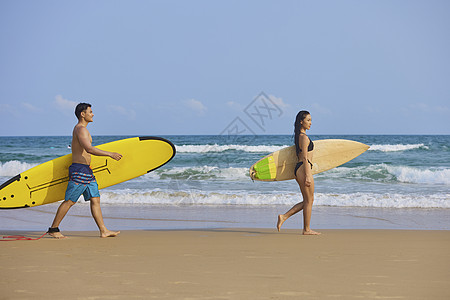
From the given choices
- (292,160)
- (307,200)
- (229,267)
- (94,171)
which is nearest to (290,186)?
(292,160)

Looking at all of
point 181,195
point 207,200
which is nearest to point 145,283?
point 207,200

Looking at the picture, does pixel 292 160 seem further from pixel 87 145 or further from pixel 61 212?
pixel 61 212

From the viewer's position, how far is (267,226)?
6.55m

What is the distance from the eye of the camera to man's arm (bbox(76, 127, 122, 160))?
16.9 feet

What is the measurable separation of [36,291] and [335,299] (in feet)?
5.98

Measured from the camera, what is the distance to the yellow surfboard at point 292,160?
6.12m

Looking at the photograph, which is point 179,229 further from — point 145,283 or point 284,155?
point 145,283

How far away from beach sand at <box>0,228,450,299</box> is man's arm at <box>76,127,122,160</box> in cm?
87

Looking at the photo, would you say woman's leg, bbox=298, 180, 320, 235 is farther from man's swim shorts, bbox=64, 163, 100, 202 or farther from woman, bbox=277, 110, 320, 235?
man's swim shorts, bbox=64, 163, 100, 202

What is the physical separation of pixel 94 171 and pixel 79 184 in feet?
2.68

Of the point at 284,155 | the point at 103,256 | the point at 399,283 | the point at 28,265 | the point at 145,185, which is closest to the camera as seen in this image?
the point at 399,283

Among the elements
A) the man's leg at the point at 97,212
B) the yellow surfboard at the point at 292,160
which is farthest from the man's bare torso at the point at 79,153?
the yellow surfboard at the point at 292,160

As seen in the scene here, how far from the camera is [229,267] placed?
383 centimetres

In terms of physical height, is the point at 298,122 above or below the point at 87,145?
above
